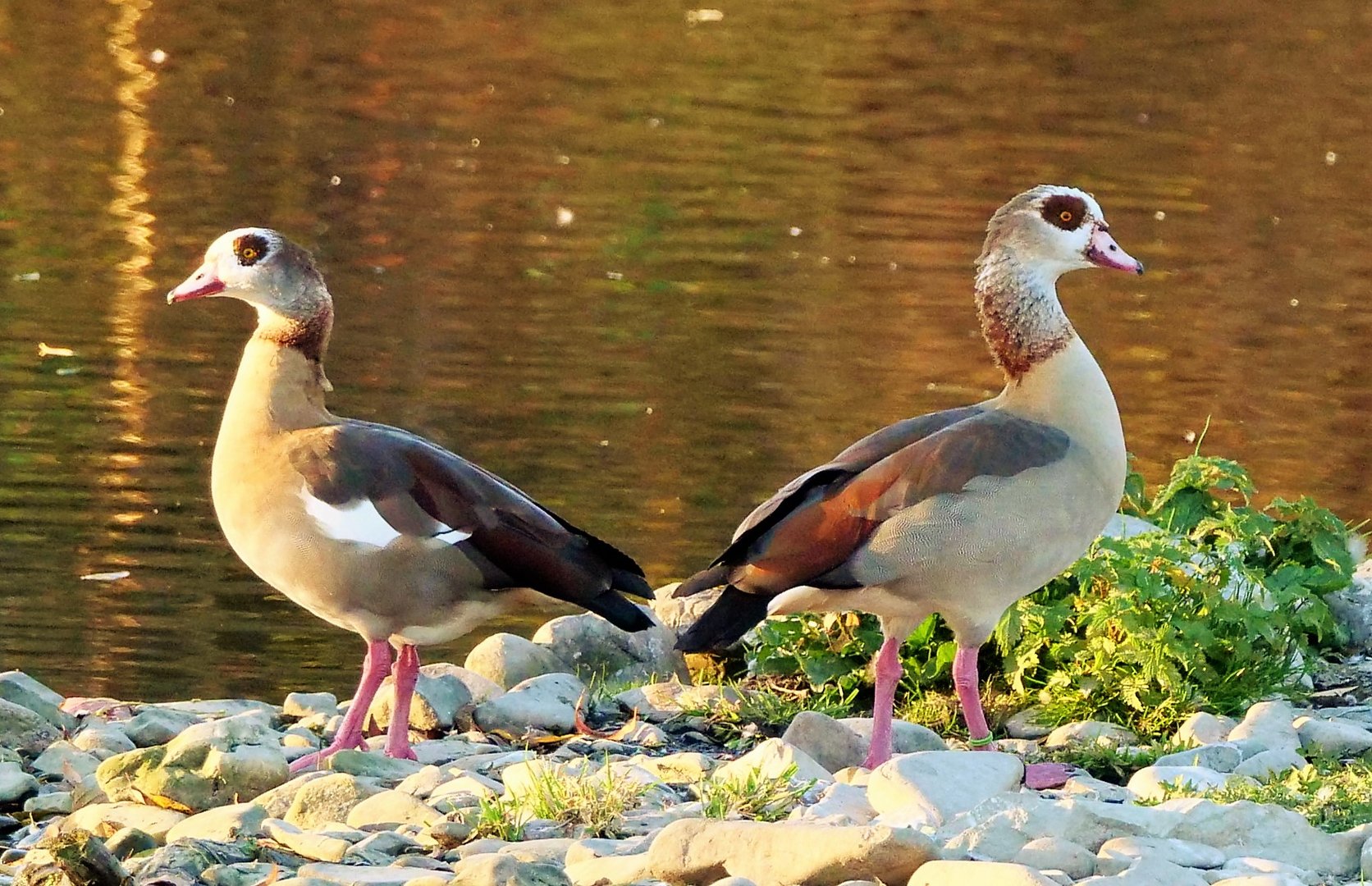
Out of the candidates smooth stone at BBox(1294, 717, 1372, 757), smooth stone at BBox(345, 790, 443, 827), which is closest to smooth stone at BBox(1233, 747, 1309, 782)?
smooth stone at BBox(1294, 717, 1372, 757)

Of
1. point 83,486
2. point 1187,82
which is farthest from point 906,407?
point 1187,82

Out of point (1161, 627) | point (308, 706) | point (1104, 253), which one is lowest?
point (308, 706)

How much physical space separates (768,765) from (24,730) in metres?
2.33

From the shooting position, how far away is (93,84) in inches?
851

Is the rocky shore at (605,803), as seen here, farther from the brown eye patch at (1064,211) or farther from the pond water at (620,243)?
the brown eye patch at (1064,211)

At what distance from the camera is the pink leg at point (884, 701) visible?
22.0ft

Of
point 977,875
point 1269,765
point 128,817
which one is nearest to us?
point 977,875

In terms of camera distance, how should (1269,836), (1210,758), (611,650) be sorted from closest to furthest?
(1269,836) → (1210,758) → (611,650)

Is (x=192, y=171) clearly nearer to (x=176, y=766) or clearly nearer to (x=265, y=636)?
(x=265, y=636)

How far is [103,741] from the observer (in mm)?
6797

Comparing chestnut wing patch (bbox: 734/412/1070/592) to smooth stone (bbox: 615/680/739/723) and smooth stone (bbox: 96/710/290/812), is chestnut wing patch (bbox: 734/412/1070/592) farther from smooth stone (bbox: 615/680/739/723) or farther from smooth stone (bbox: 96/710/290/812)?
smooth stone (bbox: 96/710/290/812)

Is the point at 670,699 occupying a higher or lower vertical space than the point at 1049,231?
lower

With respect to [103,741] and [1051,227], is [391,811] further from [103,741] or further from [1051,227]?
[1051,227]

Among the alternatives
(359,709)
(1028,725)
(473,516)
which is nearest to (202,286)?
(473,516)
